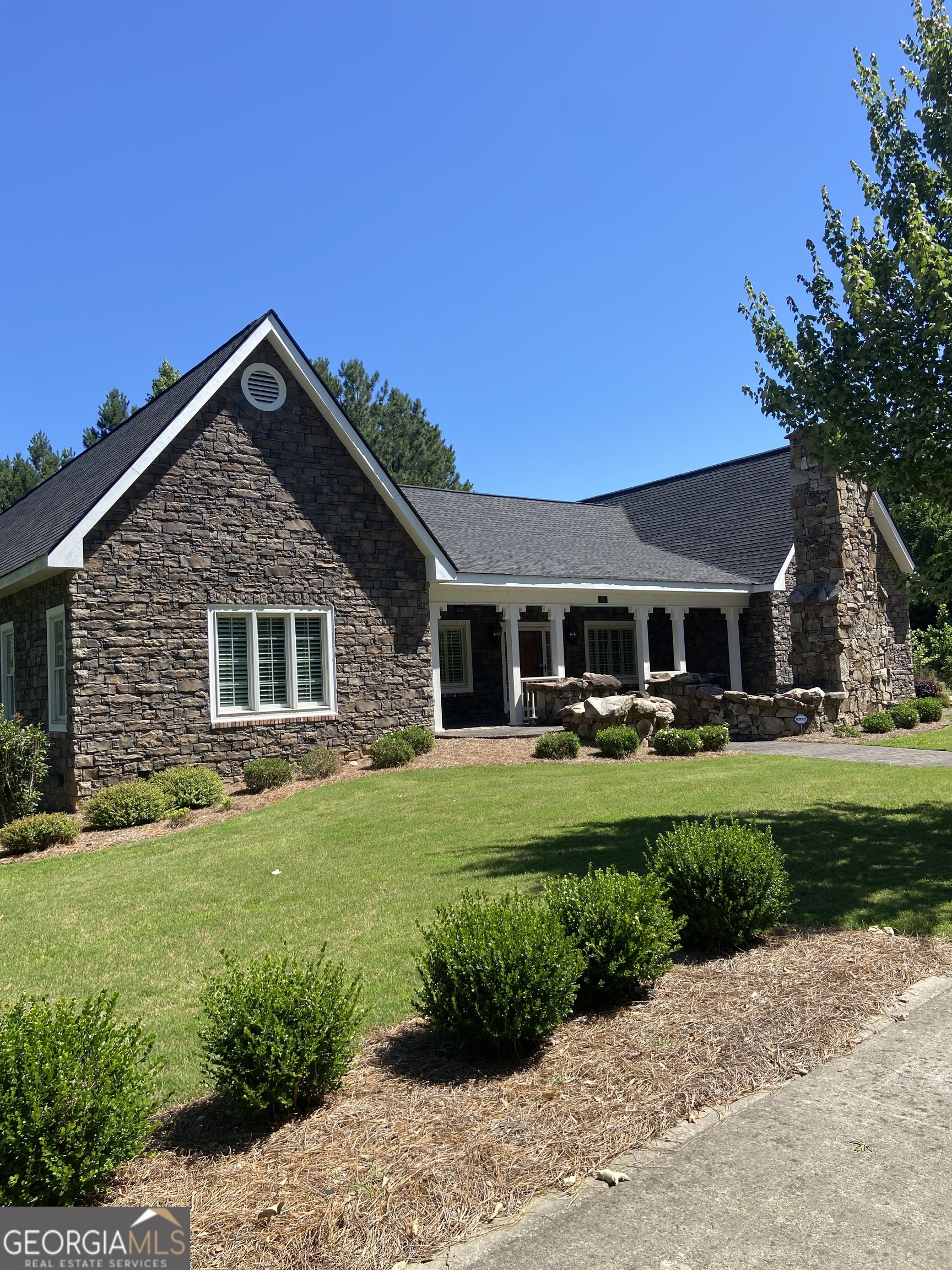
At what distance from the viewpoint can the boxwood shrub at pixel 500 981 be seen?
437cm

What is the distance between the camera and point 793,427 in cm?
961

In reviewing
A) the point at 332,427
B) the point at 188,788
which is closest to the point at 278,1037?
the point at 188,788

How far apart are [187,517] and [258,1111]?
1220cm

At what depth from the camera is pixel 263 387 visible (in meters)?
15.8

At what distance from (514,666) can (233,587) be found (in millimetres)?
7283

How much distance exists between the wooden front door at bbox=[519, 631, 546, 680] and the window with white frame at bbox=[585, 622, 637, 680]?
1.30 m

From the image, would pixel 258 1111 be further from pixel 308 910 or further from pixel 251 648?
pixel 251 648

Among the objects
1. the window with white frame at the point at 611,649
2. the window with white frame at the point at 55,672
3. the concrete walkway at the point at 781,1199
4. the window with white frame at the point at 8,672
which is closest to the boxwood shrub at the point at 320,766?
the window with white frame at the point at 55,672

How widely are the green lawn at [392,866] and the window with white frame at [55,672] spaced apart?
426 centimetres

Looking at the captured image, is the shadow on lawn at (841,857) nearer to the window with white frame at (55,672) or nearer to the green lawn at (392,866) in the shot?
the green lawn at (392,866)

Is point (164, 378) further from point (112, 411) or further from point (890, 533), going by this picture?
point (890, 533)

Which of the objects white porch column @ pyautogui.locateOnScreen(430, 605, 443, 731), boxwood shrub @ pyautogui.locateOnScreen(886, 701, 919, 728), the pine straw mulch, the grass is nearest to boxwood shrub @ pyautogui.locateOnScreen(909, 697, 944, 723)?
boxwood shrub @ pyautogui.locateOnScreen(886, 701, 919, 728)

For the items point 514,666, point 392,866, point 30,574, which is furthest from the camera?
point 514,666

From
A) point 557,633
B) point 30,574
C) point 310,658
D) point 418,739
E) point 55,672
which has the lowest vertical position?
point 418,739
